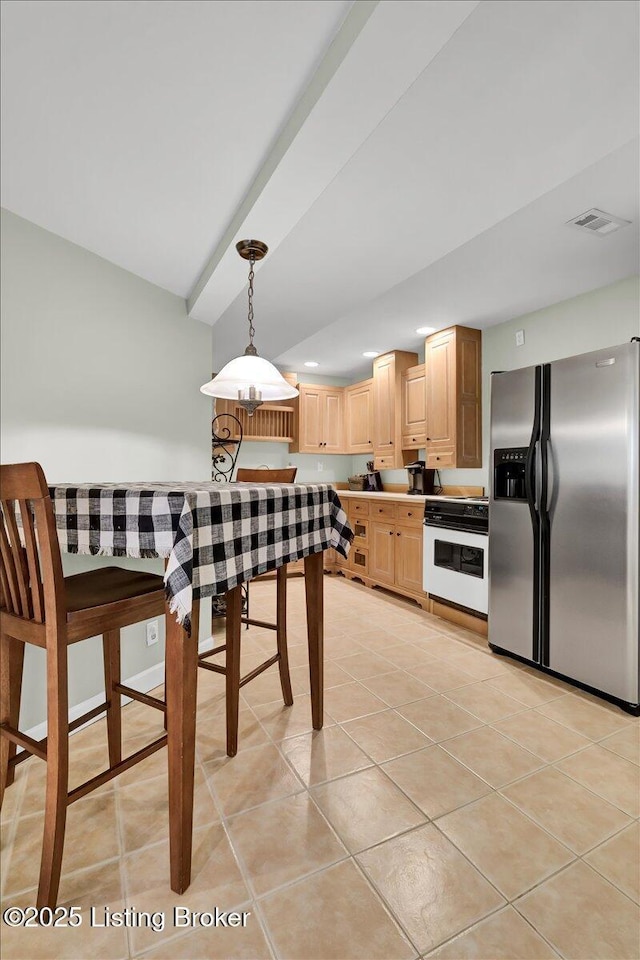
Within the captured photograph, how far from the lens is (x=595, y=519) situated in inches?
89.3

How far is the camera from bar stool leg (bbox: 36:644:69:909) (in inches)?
44.1

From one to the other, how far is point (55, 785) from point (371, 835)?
A: 3.09ft

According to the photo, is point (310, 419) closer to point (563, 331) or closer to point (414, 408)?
point (414, 408)

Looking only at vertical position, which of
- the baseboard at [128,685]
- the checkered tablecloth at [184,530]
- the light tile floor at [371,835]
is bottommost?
the light tile floor at [371,835]

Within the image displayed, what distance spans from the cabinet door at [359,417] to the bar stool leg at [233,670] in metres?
3.63

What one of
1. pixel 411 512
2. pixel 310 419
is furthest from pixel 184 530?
pixel 310 419

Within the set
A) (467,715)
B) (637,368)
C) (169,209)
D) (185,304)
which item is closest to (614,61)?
(637,368)

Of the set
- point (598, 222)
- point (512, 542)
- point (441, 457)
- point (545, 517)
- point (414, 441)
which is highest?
point (598, 222)

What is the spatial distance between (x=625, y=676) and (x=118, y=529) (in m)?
2.36

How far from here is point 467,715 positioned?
2.12 meters

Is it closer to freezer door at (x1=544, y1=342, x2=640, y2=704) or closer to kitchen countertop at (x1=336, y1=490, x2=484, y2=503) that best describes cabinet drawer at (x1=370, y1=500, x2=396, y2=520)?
kitchen countertop at (x1=336, y1=490, x2=484, y2=503)

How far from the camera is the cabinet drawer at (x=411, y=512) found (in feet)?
12.5

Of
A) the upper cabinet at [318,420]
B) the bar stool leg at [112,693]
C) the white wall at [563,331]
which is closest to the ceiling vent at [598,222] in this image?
the white wall at [563,331]

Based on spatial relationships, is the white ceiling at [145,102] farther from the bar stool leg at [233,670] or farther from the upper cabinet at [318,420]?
the upper cabinet at [318,420]
